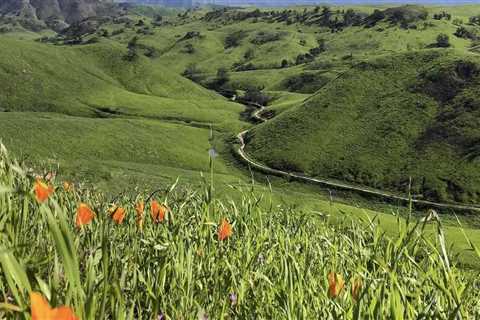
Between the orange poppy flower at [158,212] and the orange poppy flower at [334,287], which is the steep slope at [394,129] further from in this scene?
the orange poppy flower at [334,287]

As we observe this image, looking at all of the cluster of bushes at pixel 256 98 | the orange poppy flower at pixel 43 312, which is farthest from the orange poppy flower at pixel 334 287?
the cluster of bushes at pixel 256 98

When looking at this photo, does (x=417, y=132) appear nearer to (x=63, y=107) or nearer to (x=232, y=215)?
(x=63, y=107)

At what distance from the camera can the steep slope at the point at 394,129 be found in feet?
339

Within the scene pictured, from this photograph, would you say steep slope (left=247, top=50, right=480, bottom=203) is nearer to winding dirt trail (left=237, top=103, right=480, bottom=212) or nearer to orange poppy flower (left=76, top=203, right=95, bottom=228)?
winding dirt trail (left=237, top=103, right=480, bottom=212)

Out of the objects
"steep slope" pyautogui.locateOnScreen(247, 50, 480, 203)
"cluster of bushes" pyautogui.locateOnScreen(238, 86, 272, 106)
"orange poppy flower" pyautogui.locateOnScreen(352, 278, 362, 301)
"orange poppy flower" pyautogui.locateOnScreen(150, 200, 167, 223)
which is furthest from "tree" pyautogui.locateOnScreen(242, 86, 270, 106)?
"orange poppy flower" pyautogui.locateOnScreen(352, 278, 362, 301)

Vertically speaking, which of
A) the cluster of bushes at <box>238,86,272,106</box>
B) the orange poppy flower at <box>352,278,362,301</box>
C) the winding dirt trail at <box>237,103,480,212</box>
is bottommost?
the cluster of bushes at <box>238,86,272,106</box>

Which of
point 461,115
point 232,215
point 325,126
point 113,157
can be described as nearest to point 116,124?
point 113,157

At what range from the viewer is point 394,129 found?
11706cm

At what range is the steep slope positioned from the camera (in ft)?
339

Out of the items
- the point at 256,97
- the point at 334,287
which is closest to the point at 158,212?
the point at 334,287

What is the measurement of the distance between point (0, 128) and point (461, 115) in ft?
331

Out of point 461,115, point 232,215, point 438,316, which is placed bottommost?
point 461,115

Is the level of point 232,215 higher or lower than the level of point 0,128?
higher

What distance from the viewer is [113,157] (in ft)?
360
